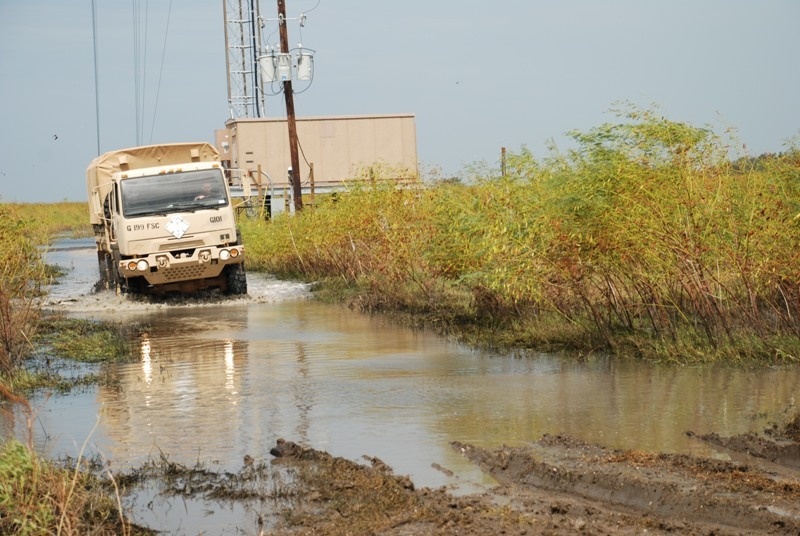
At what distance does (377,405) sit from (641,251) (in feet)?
12.9

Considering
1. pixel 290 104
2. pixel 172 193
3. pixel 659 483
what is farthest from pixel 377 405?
pixel 290 104

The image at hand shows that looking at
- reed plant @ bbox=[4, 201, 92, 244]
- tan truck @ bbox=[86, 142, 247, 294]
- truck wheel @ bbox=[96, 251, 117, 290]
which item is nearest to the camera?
tan truck @ bbox=[86, 142, 247, 294]

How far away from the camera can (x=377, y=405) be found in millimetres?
10914

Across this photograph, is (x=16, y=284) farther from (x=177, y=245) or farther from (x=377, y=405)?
(x=377, y=405)

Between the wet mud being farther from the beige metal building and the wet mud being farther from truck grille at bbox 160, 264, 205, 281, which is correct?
the beige metal building

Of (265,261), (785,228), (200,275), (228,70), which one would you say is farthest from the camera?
(228,70)

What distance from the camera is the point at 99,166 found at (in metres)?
24.6

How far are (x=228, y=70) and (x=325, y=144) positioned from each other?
51.0 ft

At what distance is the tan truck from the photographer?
21.6 m

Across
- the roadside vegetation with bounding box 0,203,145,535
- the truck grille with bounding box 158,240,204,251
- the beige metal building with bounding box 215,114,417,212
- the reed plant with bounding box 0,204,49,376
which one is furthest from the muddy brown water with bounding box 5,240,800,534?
the beige metal building with bounding box 215,114,417,212

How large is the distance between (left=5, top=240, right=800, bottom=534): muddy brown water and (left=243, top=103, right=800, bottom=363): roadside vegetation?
27.6 inches

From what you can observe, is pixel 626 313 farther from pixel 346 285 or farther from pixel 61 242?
pixel 61 242

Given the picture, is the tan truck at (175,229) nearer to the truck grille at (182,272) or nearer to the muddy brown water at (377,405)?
the truck grille at (182,272)

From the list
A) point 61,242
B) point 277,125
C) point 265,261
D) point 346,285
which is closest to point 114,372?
point 346,285
